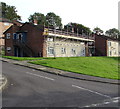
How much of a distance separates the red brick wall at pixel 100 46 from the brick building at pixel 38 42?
42.5 ft

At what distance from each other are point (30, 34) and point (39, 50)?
452 cm

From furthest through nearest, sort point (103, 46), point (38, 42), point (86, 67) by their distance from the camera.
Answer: point (103, 46) < point (38, 42) < point (86, 67)

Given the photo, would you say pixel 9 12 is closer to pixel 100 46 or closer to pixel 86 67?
pixel 100 46

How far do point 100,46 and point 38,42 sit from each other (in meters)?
25.1

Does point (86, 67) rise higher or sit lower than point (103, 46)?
lower

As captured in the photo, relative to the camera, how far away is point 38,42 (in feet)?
120

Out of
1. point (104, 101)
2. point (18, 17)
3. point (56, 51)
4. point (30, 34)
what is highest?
point (18, 17)

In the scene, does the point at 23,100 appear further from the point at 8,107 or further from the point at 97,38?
the point at 97,38

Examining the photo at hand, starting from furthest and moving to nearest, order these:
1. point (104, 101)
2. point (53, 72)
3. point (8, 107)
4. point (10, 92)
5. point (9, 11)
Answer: point (9, 11) < point (53, 72) < point (10, 92) < point (104, 101) < point (8, 107)

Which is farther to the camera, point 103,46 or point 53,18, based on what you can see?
point 53,18

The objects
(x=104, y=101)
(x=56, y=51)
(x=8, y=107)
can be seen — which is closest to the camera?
(x=8, y=107)

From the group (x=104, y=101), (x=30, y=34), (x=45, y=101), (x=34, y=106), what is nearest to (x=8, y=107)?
(x=34, y=106)

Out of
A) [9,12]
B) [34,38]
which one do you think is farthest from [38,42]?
[9,12]

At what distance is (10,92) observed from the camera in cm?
1055
